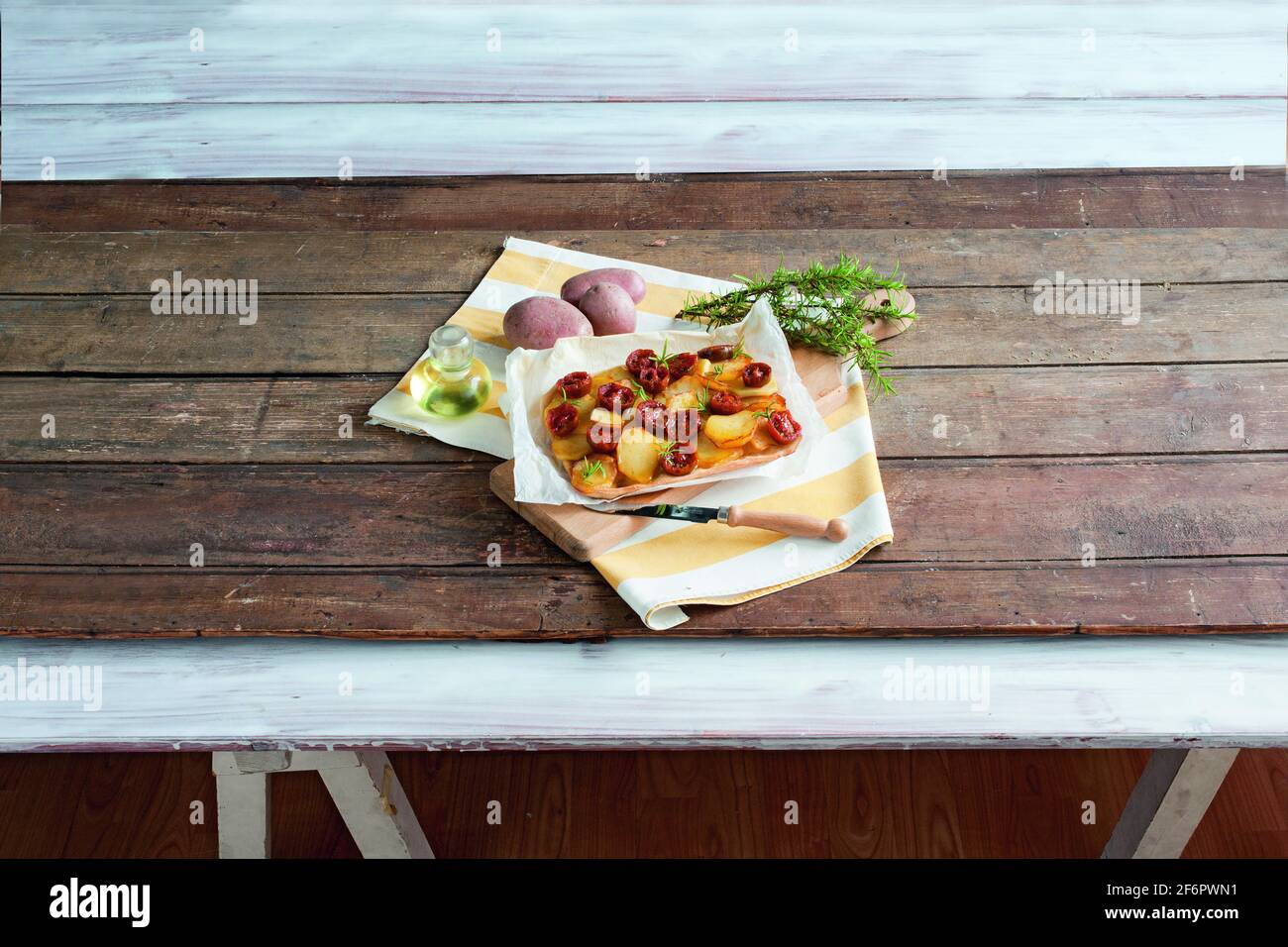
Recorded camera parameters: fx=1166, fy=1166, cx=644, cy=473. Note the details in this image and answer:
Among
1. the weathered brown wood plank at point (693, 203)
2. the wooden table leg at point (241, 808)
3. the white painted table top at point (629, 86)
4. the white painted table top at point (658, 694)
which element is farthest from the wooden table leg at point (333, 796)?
the white painted table top at point (629, 86)

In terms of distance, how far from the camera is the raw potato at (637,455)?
140 centimetres

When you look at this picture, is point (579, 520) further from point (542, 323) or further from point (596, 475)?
point (542, 323)

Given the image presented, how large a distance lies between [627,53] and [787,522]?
5.77 feet

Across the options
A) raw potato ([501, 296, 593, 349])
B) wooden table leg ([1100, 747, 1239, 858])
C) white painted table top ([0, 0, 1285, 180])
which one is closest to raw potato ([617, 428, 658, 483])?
raw potato ([501, 296, 593, 349])

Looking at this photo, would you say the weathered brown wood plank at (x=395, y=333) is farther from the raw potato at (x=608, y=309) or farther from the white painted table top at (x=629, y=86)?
the white painted table top at (x=629, y=86)

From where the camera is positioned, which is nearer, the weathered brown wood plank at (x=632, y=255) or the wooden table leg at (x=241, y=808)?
the wooden table leg at (x=241, y=808)

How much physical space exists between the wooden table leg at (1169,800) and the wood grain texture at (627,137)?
1262mm

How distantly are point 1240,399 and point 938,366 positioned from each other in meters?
0.40

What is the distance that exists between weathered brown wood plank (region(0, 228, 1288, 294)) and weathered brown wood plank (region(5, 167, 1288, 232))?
0.08 meters

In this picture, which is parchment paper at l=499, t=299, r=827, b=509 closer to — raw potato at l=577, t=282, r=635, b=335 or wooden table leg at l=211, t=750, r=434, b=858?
raw potato at l=577, t=282, r=635, b=335

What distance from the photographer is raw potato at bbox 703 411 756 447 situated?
1438 mm

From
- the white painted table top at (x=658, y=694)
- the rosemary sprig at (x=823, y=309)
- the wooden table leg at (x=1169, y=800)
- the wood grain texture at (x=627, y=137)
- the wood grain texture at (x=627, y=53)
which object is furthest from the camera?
the wood grain texture at (x=627, y=53)

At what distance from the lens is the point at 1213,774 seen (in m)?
1.50
